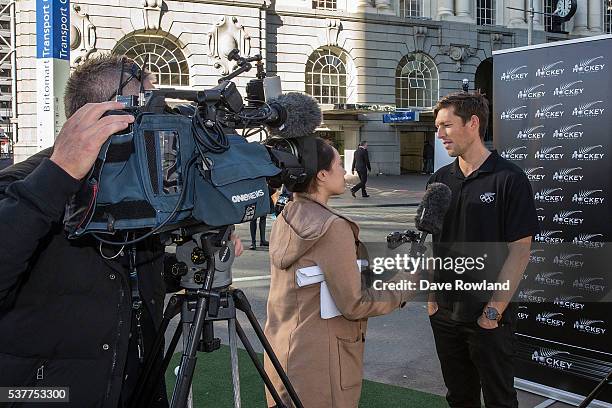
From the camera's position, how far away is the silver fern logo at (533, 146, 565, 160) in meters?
4.53

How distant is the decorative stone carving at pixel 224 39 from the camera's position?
89.5 feet

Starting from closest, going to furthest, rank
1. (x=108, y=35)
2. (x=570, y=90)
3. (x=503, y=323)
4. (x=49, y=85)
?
(x=503, y=323) → (x=570, y=90) → (x=49, y=85) → (x=108, y=35)

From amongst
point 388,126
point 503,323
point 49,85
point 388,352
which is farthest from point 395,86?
point 503,323

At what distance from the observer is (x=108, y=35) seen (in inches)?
1006

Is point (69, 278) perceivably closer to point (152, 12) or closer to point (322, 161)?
point (322, 161)

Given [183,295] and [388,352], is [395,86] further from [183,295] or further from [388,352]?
[183,295]

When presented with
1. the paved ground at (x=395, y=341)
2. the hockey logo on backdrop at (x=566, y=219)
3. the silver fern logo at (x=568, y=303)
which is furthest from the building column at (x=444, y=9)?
the silver fern logo at (x=568, y=303)

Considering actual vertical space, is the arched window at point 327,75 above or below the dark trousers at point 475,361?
above

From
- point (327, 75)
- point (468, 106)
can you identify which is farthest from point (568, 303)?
point (327, 75)

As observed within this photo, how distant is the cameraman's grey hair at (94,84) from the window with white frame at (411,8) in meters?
32.8

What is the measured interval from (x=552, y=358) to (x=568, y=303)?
0.42 meters

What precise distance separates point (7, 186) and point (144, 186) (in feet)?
1.22

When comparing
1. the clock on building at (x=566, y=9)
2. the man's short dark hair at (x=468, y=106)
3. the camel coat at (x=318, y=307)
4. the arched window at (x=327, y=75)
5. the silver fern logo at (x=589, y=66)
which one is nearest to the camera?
the camel coat at (x=318, y=307)

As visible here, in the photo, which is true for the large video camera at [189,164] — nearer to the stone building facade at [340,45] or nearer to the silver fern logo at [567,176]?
the silver fern logo at [567,176]
